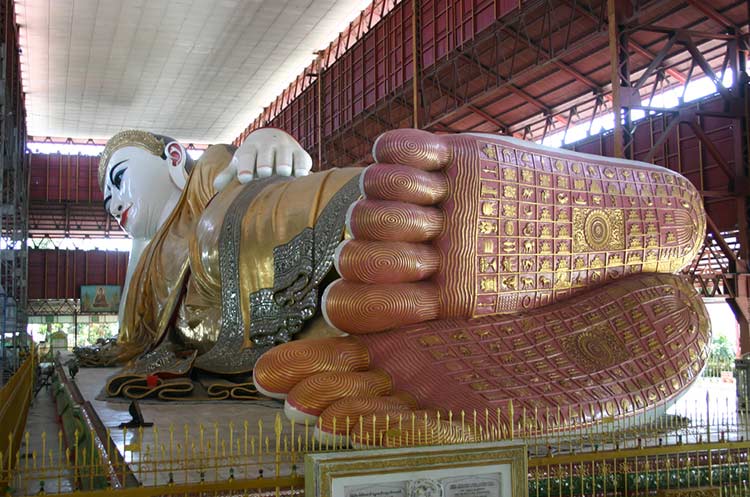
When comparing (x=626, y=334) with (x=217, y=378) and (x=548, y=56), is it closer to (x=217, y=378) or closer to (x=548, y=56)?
(x=217, y=378)

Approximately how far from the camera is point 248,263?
4480 millimetres

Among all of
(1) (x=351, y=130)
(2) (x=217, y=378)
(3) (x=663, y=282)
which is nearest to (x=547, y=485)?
(3) (x=663, y=282)

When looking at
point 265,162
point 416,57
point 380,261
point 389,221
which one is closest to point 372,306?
point 380,261

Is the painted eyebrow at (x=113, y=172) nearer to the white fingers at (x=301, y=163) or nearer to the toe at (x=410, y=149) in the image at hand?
the white fingers at (x=301, y=163)

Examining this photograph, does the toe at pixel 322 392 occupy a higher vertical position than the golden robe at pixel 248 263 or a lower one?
lower

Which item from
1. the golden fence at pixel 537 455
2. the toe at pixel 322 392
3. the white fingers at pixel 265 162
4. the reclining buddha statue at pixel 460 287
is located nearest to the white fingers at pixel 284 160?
the white fingers at pixel 265 162

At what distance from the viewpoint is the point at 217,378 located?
4.77m

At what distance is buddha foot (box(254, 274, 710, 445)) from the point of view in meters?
2.85

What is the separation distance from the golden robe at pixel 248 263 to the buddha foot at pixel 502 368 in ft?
3.31

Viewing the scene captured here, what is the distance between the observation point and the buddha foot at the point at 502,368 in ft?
9.35

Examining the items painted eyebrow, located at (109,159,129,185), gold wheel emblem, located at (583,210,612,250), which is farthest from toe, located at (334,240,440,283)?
painted eyebrow, located at (109,159,129,185)

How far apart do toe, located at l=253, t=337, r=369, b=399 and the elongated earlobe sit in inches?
172

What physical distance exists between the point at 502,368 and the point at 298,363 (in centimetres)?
87

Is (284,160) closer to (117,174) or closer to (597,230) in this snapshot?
(597,230)
